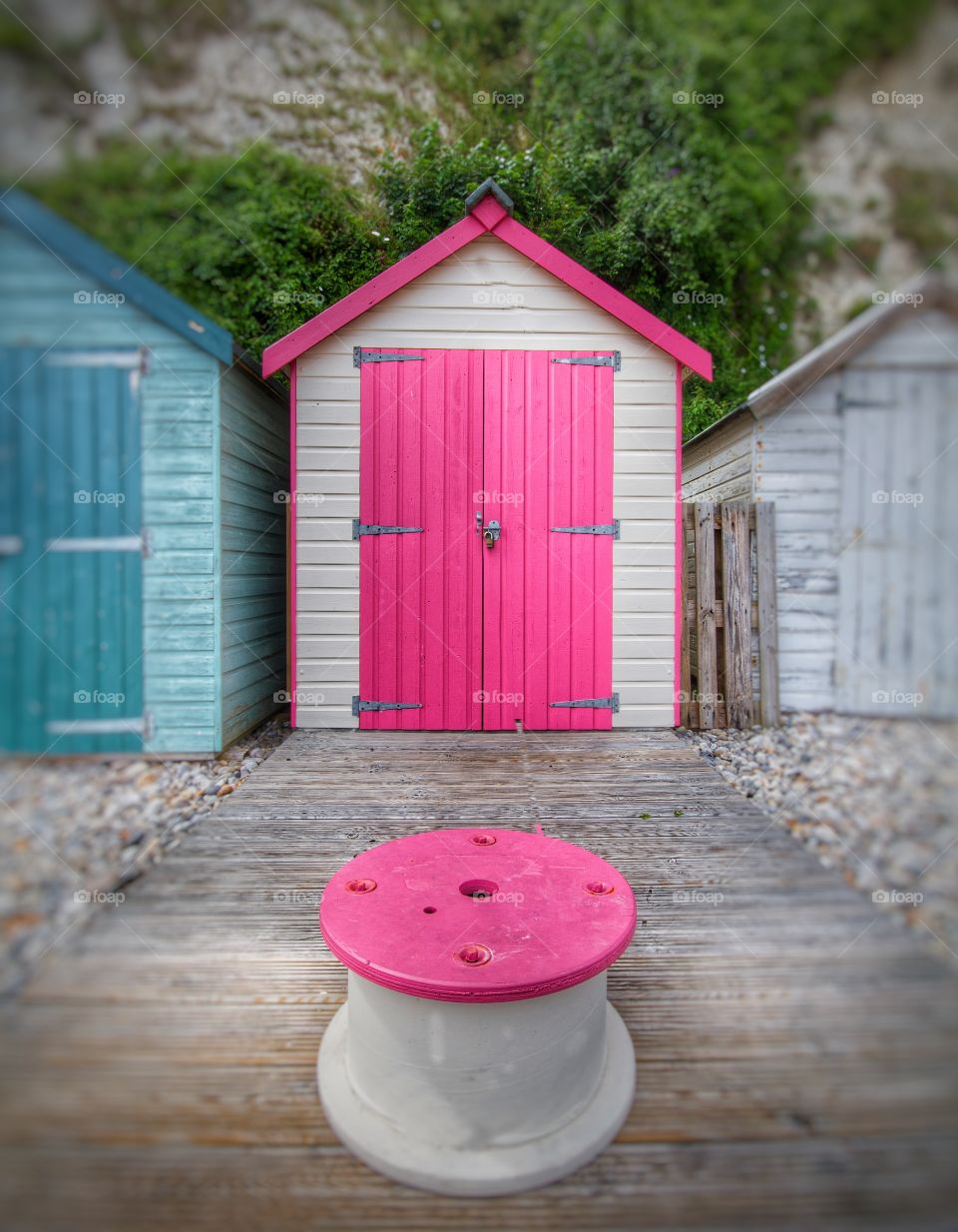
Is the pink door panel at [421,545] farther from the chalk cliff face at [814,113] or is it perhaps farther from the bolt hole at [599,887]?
the bolt hole at [599,887]

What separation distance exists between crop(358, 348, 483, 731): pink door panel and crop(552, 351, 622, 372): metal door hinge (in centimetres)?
58

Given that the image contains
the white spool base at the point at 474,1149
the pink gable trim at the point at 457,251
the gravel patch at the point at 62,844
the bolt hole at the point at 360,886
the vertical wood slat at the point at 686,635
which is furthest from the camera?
the vertical wood slat at the point at 686,635

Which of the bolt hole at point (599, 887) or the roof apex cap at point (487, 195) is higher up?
the roof apex cap at point (487, 195)

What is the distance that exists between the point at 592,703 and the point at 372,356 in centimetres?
259

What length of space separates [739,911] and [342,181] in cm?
784

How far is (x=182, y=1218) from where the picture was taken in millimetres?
940

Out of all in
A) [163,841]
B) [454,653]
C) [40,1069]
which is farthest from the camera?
[454,653]

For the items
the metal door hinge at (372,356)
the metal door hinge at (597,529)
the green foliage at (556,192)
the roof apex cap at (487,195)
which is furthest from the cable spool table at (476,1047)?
the green foliage at (556,192)

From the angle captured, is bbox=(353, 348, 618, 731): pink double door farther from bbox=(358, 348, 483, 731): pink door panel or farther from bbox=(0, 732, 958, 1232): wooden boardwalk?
bbox=(0, 732, 958, 1232): wooden boardwalk

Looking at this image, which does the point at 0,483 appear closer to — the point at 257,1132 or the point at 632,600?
the point at 257,1132

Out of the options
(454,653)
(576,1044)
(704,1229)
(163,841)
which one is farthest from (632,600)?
(704,1229)

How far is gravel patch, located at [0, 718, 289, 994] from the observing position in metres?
0.66

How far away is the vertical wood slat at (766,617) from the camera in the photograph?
4039 mm

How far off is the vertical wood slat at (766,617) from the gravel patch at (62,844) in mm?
3314
